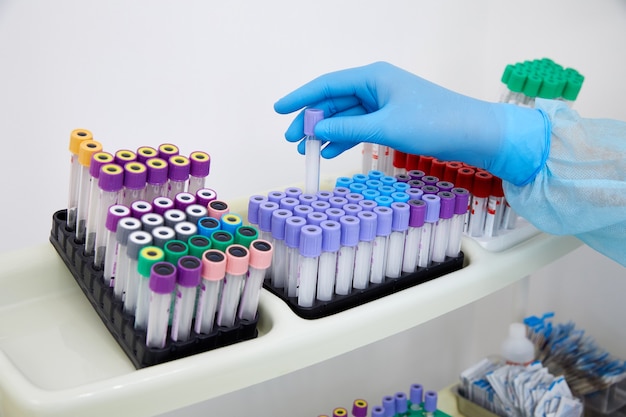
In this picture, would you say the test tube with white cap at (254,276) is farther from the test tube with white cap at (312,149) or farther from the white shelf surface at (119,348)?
the test tube with white cap at (312,149)

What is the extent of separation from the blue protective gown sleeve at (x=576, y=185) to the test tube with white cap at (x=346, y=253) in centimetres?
31

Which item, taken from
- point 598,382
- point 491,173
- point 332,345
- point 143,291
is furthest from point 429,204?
point 598,382

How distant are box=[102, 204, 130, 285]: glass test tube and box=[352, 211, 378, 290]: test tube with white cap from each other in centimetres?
32

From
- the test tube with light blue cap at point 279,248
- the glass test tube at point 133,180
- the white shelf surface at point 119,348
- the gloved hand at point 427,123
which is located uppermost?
the gloved hand at point 427,123

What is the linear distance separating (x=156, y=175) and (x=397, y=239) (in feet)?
1.17

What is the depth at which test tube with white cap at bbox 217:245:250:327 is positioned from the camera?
2.74 feet

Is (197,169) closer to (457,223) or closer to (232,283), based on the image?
(232,283)

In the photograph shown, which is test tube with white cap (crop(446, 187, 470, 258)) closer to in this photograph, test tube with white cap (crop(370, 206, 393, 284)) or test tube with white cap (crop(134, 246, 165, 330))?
test tube with white cap (crop(370, 206, 393, 284))

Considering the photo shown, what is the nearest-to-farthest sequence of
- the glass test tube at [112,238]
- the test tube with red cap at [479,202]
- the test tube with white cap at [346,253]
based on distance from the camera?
1. the glass test tube at [112,238]
2. the test tube with white cap at [346,253]
3. the test tube with red cap at [479,202]

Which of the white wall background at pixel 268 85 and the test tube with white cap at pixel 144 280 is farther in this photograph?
the white wall background at pixel 268 85

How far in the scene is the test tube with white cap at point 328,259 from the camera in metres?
0.95

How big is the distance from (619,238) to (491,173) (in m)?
0.22

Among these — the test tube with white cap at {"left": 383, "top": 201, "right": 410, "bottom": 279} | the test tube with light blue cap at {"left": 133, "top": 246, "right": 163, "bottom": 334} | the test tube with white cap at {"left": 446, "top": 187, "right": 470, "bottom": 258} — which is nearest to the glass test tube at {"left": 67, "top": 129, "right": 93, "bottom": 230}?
the test tube with light blue cap at {"left": 133, "top": 246, "right": 163, "bottom": 334}

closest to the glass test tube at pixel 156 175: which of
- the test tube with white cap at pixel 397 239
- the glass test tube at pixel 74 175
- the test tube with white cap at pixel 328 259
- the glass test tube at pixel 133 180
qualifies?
the glass test tube at pixel 133 180
